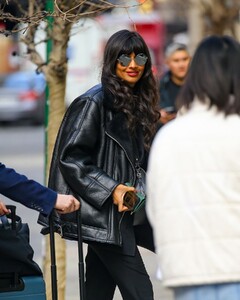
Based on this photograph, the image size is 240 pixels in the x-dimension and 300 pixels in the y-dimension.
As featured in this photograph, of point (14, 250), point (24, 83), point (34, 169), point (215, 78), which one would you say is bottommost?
point (14, 250)

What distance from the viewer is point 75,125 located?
18.6 ft

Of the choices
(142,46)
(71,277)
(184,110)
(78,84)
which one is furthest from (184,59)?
(78,84)

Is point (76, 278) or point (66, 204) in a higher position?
point (66, 204)

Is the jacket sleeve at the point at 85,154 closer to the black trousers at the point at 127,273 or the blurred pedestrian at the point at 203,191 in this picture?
the black trousers at the point at 127,273

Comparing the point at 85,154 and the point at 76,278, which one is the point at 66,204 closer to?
the point at 85,154

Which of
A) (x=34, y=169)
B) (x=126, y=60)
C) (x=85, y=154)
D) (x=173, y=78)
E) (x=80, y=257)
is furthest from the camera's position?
(x=34, y=169)

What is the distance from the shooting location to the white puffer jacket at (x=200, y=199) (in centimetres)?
393

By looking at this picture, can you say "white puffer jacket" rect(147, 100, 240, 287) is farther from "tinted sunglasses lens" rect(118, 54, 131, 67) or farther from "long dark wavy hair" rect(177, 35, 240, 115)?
"tinted sunglasses lens" rect(118, 54, 131, 67)

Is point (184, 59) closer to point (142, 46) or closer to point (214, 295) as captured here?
point (142, 46)

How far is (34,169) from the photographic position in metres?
17.6

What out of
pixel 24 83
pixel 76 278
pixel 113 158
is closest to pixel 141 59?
pixel 113 158

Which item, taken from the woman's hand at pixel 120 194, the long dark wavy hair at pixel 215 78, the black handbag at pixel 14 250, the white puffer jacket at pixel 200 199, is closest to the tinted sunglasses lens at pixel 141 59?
the woman's hand at pixel 120 194

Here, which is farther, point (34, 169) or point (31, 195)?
point (34, 169)

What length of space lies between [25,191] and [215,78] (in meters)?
1.52
